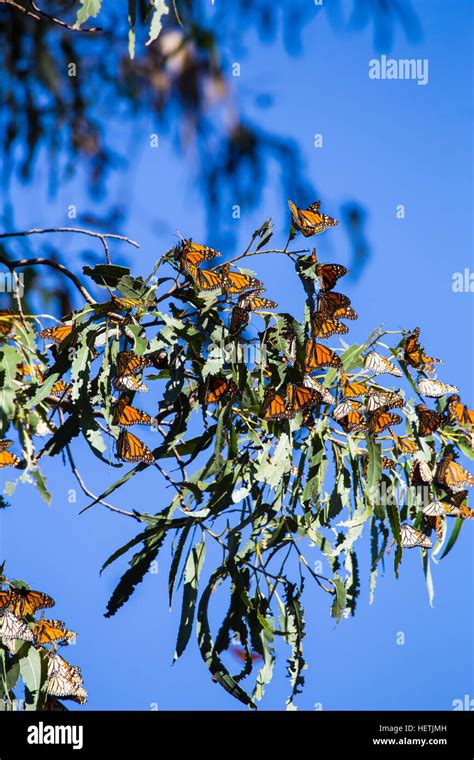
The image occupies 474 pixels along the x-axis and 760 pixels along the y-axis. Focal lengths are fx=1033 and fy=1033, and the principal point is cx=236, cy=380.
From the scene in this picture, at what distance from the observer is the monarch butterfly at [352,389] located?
167 centimetres

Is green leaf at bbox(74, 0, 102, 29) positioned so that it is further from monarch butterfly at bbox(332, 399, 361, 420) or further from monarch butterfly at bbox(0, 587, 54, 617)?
monarch butterfly at bbox(0, 587, 54, 617)

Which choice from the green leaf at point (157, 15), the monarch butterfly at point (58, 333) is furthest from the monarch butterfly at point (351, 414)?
the green leaf at point (157, 15)

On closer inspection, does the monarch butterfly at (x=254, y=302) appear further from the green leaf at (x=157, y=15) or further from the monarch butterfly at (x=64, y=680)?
the monarch butterfly at (x=64, y=680)

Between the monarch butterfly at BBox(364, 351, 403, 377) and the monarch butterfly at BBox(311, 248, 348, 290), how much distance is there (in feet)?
0.59

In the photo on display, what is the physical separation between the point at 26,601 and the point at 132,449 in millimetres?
366

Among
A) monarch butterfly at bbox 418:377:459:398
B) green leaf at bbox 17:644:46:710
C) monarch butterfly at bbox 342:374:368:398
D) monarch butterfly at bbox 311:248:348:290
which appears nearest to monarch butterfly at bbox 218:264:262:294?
monarch butterfly at bbox 311:248:348:290

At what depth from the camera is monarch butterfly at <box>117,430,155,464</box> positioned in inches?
63.1

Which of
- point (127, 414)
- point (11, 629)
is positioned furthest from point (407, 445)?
point (11, 629)

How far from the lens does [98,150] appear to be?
129 inches

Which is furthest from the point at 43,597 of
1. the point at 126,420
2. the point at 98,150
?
the point at 98,150

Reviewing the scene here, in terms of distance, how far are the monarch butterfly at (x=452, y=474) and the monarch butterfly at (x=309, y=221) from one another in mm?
449
